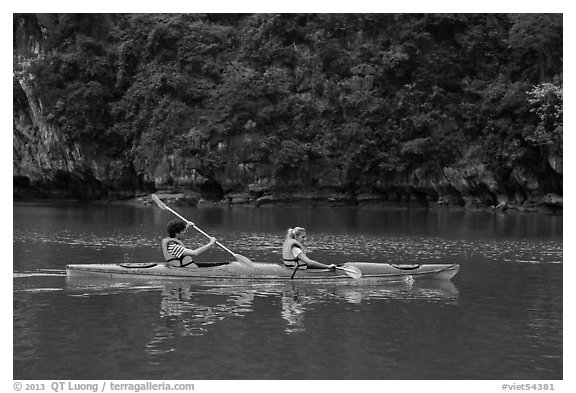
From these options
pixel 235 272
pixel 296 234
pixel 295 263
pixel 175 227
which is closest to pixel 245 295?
pixel 235 272

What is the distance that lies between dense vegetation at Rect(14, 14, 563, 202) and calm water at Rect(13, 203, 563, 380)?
26.0m

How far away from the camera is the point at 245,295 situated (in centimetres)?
1328

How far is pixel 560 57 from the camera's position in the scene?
42312 mm

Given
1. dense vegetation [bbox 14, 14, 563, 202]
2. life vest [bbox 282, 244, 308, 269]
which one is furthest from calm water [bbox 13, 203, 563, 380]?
dense vegetation [bbox 14, 14, 563, 202]

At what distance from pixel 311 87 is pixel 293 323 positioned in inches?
1613

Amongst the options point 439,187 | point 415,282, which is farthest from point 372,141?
point 415,282

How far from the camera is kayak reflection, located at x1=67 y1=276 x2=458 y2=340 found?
11.4m

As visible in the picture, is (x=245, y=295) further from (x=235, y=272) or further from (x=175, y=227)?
(x=175, y=227)

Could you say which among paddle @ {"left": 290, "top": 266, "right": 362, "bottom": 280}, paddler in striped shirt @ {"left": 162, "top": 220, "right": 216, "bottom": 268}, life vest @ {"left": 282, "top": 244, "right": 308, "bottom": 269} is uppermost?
paddler in striped shirt @ {"left": 162, "top": 220, "right": 216, "bottom": 268}

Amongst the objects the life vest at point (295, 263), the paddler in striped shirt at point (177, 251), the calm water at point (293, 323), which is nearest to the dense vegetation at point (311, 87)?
the calm water at point (293, 323)

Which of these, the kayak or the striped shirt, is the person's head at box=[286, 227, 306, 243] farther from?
the striped shirt

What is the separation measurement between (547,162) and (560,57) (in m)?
6.80

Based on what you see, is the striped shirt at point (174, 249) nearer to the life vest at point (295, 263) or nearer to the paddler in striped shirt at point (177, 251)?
the paddler in striped shirt at point (177, 251)
